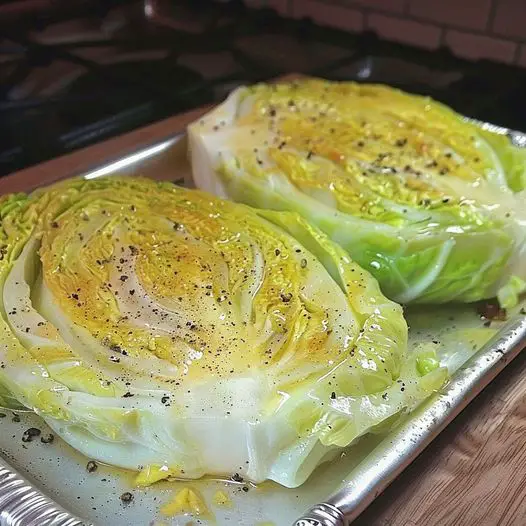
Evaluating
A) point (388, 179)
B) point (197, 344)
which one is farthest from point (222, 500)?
point (388, 179)

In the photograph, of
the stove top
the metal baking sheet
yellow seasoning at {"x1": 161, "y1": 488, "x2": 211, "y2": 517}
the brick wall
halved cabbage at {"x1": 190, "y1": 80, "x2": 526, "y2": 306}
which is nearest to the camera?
the metal baking sheet

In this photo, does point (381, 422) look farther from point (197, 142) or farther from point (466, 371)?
point (197, 142)

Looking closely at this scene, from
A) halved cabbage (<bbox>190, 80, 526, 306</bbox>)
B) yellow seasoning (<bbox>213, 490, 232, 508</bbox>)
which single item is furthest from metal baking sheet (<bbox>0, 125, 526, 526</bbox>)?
halved cabbage (<bbox>190, 80, 526, 306</bbox>)

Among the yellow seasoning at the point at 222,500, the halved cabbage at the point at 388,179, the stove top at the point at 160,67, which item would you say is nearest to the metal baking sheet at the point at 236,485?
the yellow seasoning at the point at 222,500

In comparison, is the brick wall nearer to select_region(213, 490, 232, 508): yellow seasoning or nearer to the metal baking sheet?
the metal baking sheet

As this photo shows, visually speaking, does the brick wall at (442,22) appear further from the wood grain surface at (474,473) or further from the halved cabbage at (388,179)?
the wood grain surface at (474,473)

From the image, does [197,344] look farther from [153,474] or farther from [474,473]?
[474,473]
